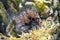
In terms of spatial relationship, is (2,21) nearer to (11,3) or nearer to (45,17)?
(11,3)

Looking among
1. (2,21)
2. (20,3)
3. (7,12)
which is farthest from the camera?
(20,3)

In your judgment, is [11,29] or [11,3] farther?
[11,3]

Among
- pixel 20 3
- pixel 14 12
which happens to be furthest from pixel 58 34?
pixel 20 3

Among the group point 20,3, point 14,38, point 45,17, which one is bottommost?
point 14,38

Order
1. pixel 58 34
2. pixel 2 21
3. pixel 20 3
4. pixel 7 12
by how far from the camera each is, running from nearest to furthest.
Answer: pixel 58 34, pixel 2 21, pixel 7 12, pixel 20 3

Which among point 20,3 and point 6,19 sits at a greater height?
point 20,3

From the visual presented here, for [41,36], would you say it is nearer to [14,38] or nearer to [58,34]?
[14,38]
